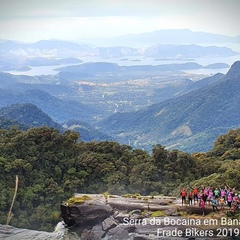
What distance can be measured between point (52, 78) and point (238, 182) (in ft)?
375

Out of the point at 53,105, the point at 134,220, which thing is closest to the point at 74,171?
the point at 134,220

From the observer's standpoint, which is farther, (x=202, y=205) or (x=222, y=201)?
(x=202, y=205)

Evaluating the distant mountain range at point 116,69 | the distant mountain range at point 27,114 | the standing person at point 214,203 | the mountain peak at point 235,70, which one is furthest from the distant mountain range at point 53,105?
the standing person at point 214,203

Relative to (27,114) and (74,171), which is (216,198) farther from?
(27,114)

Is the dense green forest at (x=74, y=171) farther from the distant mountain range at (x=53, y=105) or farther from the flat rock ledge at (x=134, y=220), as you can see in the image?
the distant mountain range at (x=53, y=105)

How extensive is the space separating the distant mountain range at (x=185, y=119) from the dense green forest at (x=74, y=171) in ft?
108

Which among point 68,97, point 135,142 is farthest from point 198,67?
point 135,142

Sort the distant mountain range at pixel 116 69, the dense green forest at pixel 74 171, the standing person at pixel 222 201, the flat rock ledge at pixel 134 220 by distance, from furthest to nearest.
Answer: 1. the distant mountain range at pixel 116 69
2. the dense green forest at pixel 74 171
3. the standing person at pixel 222 201
4. the flat rock ledge at pixel 134 220

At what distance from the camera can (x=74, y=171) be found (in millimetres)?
14531

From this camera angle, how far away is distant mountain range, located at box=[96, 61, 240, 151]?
5311 cm

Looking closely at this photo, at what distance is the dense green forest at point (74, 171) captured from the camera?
13070mm

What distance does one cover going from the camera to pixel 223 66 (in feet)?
484

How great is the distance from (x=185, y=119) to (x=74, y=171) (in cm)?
4507

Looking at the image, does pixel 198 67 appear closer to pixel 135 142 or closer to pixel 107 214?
pixel 135 142
